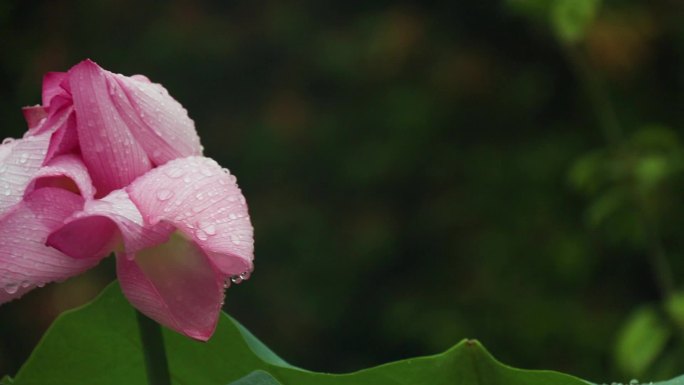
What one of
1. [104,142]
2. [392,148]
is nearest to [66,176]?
[104,142]

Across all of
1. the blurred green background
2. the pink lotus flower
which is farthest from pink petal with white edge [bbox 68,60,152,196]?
the blurred green background

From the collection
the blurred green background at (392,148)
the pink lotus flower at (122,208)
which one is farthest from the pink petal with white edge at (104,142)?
the blurred green background at (392,148)

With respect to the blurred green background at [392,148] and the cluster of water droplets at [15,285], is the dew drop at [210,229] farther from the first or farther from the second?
the blurred green background at [392,148]

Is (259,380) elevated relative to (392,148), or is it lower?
lower

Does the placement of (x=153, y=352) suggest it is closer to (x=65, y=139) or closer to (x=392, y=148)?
(x=65, y=139)

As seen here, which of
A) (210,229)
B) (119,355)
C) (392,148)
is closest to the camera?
(210,229)

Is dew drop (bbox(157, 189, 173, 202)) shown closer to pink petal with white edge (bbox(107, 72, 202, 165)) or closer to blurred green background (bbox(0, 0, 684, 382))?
pink petal with white edge (bbox(107, 72, 202, 165))

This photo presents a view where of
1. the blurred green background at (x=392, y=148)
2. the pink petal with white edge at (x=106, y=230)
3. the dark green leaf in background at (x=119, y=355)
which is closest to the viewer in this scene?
the pink petal with white edge at (x=106, y=230)
